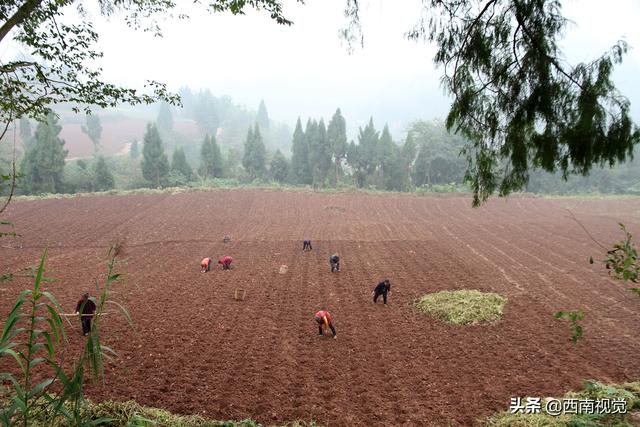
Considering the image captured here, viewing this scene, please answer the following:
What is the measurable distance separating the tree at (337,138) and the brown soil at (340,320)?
2904 centimetres

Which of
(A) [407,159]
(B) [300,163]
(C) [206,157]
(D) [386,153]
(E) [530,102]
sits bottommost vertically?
(E) [530,102]

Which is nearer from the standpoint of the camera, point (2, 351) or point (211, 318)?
point (2, 351)

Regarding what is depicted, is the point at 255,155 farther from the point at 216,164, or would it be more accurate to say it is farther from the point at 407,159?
the point at 407,159

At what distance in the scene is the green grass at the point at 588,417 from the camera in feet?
15.7

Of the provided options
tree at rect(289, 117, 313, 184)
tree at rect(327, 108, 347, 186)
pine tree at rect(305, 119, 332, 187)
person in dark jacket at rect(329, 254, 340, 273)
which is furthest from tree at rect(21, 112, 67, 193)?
person in dark jacket at rect(329, 254, 340, 273)

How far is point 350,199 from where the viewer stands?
1528 inches

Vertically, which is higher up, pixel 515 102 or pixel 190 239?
pixel 515 102

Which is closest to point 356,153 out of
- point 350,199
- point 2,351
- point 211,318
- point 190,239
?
point 350,199

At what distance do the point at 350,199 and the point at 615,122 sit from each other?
1362 inches

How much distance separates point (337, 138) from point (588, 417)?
50931 mm

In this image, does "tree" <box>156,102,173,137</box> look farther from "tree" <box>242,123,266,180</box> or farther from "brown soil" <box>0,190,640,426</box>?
"brown soil" <box>0,190,640,426</box>

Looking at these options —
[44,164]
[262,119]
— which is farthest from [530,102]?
[262,119]

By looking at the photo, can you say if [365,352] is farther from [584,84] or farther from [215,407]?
[584,84]

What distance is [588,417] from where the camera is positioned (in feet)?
16.4
